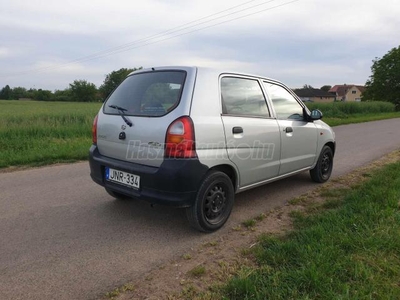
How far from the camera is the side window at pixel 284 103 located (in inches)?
153

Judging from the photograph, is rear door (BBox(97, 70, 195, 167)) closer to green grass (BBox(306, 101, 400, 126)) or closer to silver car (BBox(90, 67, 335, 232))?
silver car (BBox(90, 67, 335, 232))

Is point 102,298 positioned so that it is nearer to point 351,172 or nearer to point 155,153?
point 155,153

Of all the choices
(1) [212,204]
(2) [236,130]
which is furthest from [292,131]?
(1) [212,204]

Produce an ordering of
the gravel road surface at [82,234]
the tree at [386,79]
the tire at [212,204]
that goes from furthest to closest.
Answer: the tree at [386,79] → the tire at [212,204] → the gravel road surface at [82,234]

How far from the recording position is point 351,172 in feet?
18.4

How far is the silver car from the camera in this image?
2770 millimetres

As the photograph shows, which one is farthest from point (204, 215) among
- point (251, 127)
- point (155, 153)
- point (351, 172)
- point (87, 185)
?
point (351, 172)

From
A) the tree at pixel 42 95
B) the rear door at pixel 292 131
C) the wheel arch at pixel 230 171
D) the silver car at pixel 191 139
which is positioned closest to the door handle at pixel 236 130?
the silver car at pixel 191 139

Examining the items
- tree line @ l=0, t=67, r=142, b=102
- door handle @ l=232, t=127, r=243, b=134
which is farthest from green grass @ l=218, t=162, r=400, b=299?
tree line @ l=0, t=67, r=142, b=102

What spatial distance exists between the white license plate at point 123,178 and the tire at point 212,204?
1.95 feet

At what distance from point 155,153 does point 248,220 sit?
4.54 ft

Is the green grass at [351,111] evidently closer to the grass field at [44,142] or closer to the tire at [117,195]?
the grass field at [44,142]

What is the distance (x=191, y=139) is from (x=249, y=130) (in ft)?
2.86

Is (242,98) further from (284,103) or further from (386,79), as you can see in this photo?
(386,79)
